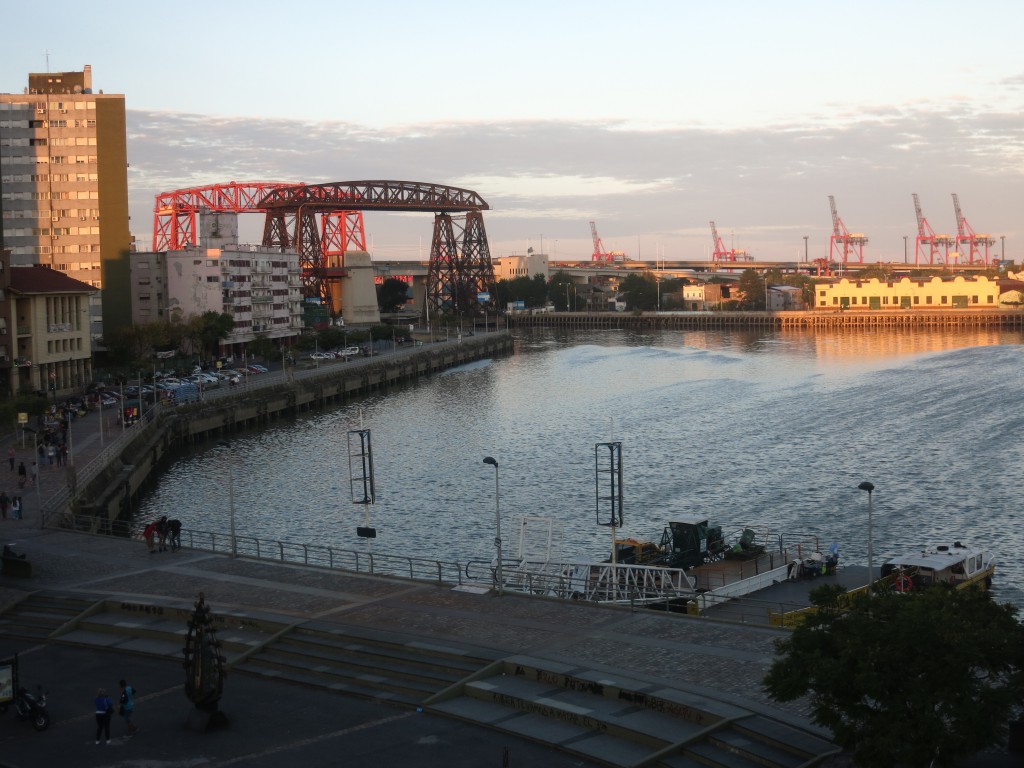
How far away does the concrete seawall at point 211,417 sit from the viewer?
22.7m

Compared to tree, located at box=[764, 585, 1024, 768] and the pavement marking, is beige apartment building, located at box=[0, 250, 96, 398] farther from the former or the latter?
tree, located at box=[764, 585, 1024, 768]

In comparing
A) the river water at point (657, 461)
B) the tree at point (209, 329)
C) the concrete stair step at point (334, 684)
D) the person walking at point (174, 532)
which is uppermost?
the tree at point (209, 329)

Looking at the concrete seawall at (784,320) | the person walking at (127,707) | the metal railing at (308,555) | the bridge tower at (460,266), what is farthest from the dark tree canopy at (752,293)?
the person walking at (127,707)

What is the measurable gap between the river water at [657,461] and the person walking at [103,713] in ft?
34.0

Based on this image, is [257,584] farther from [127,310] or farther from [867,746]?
[127,310]

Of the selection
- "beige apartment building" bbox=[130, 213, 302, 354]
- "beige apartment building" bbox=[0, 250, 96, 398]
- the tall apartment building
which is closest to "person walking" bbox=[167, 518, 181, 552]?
"beige apartment building" bbox=[0, 250, 96, 398]

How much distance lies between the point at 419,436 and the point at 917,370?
27445 millimetres

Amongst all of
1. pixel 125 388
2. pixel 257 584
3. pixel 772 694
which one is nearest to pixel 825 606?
pixel 772 694

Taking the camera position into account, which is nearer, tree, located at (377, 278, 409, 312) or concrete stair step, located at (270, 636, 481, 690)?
concrete stair step, located at (270, 636, 481, 690)

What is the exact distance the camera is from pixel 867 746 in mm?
8312

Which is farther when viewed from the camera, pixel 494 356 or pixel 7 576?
pixel 494 356

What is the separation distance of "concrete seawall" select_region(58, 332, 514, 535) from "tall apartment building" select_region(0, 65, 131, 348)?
10535 millimetres

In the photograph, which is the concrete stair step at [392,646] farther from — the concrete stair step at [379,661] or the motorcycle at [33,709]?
the motorcycle at [33,709]

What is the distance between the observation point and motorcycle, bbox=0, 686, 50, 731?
10477 millimetres
